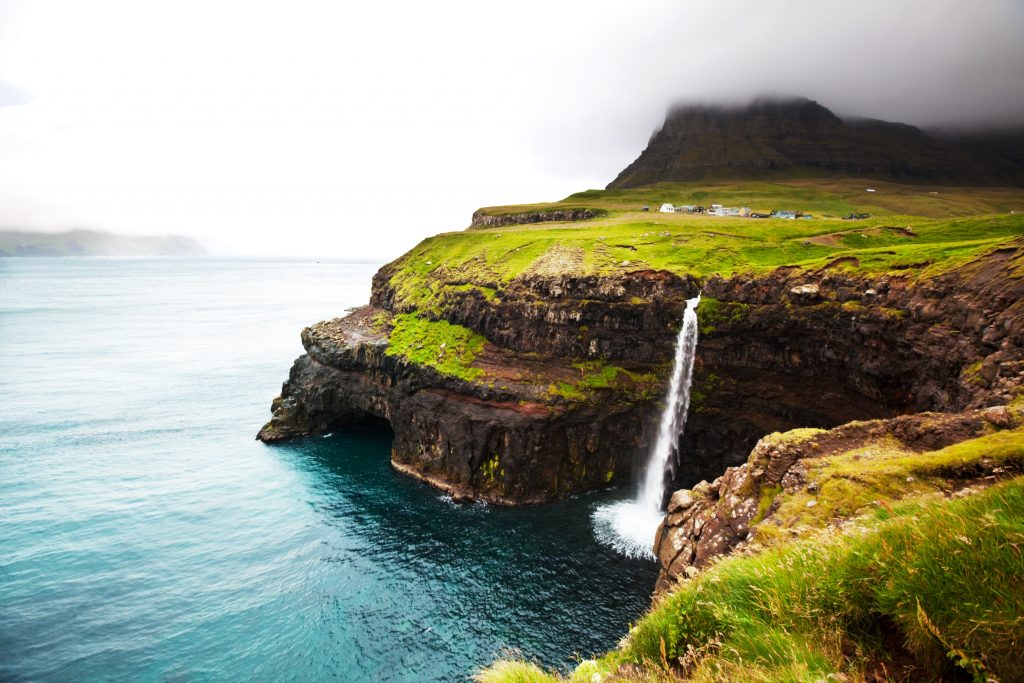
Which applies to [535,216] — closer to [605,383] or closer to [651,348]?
[651,348]

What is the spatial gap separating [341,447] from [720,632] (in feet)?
203

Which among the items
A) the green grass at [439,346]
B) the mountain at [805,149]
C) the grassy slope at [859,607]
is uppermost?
the mountain at [805,149]

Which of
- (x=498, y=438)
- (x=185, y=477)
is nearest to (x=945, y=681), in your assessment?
(x=498, y=438)

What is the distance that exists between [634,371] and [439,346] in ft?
74.2

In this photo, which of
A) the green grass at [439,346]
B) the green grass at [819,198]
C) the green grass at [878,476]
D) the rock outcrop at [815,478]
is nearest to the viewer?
the green grass at [878,476]

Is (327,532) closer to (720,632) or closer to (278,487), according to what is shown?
(278,487)

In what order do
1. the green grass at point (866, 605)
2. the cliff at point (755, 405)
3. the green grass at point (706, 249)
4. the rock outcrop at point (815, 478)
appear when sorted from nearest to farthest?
the green grass at point (866, 605)
the cliff at point (755, 405)
the rock outcrop at point (815, 478)
the green grass at point (706, 249)

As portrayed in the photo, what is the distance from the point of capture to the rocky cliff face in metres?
34.8

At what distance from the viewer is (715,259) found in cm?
5075

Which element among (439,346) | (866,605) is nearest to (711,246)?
(439,346)

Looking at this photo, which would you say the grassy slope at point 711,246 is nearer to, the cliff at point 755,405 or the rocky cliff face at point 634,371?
the cliff at point 755,405

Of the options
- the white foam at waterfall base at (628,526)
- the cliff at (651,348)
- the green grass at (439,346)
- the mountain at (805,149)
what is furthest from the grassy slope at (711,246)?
the mountain at (805,149)

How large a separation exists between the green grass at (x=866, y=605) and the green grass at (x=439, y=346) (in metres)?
43.8

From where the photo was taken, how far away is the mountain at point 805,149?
144000 millimetres
